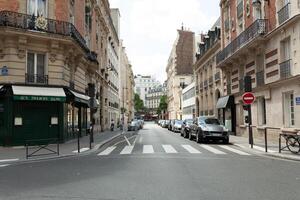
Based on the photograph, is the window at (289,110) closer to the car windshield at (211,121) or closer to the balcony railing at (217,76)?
the car windshield at (211,121)

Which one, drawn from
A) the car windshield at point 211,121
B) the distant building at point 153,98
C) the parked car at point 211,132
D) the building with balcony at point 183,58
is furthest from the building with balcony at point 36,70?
the distant building at point 153,98

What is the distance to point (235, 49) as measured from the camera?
1132 inches

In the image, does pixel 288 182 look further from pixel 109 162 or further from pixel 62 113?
pixel 62 113

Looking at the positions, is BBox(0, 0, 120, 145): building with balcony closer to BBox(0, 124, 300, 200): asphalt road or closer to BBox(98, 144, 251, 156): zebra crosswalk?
BBox(98, 144, 251, 156): zebra crosswalk

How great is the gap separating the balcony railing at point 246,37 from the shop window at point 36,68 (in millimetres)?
12685

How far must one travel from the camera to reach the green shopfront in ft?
65.9

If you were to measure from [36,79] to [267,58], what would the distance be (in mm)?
13353

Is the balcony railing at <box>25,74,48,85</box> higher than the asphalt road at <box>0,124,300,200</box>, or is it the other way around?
the balcony railing at <box>25,74,48,85</box>

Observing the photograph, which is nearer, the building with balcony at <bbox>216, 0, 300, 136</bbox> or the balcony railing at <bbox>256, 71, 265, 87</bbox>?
the building with balcony at <bbox>216, 0, 300, 136</bbox>

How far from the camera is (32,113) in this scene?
21203 mm

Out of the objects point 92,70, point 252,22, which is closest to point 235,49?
point 252,22

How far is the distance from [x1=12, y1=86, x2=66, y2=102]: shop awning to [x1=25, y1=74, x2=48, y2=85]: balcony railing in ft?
1.48

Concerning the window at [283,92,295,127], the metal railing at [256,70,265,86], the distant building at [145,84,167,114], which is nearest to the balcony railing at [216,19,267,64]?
the metal railing at [256,70,265,86]

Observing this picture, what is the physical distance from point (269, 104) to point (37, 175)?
15.9 meters
